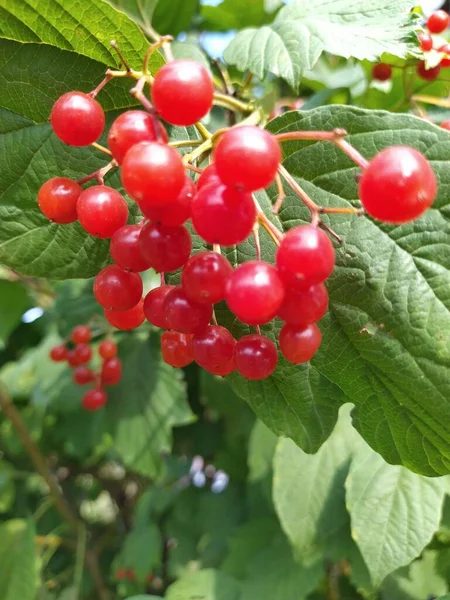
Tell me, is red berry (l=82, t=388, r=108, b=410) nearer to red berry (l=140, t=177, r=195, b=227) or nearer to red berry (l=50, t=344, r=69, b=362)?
red berry (l=50, t=344, r=69, b=362)

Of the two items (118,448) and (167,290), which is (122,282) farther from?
(118,448)

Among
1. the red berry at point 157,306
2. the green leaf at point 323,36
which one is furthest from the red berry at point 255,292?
the green leaf at point 323,36

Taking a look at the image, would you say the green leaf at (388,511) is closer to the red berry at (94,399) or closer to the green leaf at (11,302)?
the red berry at (94,399)

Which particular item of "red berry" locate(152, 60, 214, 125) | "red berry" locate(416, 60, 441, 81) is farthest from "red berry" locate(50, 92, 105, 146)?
"red berry" locate(416, 60, 441, 81)

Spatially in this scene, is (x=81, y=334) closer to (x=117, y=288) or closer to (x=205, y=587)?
(x=205, y=587)

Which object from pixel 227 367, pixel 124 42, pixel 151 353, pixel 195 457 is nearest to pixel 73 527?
pixel 195 457

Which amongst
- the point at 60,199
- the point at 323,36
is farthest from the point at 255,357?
the point at 323,36
